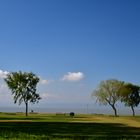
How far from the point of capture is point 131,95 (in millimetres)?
146625

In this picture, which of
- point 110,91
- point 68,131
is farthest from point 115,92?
point 68,131

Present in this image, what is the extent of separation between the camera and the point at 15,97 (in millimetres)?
121375

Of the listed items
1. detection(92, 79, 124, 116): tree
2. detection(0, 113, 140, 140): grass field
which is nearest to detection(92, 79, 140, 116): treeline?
detection(92, 79, 124, 116): tree

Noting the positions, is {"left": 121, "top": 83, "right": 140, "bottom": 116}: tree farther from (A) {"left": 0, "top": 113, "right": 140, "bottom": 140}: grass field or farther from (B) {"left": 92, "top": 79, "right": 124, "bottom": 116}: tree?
(A) {"left": 0, "top": 113, "right": 140, "bottom": 140}: grass field

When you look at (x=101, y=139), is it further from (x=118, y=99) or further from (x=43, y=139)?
(x=118, y=99)

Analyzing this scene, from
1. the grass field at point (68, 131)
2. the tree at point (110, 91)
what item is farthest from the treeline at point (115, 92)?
the grass field at point (68, 131)

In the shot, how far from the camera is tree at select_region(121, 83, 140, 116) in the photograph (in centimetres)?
14226

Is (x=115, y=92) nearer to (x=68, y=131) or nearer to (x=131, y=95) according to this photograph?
(x=131, y=95)

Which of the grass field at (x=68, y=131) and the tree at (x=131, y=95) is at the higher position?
the tree at (x=131, y=95)

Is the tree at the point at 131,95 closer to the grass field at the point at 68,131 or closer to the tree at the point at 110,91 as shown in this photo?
the tree at the point at 110,91

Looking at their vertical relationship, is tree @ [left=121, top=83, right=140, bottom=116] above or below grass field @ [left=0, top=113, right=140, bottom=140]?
above

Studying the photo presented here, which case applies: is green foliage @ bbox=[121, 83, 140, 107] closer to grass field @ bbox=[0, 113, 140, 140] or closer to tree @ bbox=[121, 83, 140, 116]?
tree @ bbox=[121, 83, 140, 116]

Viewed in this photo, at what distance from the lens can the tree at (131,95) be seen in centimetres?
14226

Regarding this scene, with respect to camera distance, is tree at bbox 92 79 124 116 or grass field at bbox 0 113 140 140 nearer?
grass field at bbox 0 113 140 140
